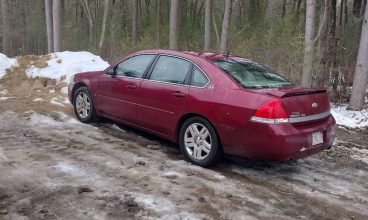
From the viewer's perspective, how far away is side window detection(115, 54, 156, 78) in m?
6.34

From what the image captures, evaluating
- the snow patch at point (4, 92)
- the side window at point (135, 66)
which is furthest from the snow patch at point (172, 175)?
the snow patch at point (4, 92)

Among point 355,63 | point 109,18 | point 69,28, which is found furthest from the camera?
point 69,28

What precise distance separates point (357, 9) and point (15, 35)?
27687 mm

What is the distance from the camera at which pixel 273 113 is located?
4.66m

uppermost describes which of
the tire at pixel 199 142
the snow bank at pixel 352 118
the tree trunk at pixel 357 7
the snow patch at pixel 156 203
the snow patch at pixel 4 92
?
the tree trunk at pixel 357 7

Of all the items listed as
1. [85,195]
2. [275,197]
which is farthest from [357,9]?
[85,195]

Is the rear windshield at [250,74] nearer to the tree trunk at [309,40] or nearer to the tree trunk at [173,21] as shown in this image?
the tree trunk at [309,40]

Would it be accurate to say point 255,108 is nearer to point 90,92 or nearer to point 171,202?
point 171,202

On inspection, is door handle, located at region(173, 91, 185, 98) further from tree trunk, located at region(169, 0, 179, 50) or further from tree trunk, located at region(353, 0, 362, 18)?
tree trunk, located at region(353, 0, 362, 18)

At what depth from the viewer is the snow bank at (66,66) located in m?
11.5

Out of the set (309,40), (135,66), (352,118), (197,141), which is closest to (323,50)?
(309,40)

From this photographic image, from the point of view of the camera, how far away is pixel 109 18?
3053cm

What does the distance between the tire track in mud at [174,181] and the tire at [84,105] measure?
85 cm

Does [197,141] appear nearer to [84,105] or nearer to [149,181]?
[149,181]
